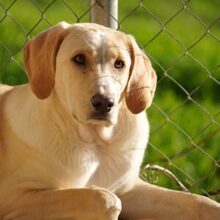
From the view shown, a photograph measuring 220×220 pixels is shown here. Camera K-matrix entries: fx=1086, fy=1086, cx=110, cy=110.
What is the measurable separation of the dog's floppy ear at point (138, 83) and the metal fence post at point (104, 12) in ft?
1.20

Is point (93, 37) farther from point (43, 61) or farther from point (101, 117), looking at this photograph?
point (101, 117)

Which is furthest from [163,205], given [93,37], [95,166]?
[93,37]

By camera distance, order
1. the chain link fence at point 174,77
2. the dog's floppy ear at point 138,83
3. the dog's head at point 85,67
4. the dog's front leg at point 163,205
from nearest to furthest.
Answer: the dog's head at point 85,67 → the dog's floppy ear at point 138,83 → the dog's front leg at point 163,205 → the chain link fence at point 174,77

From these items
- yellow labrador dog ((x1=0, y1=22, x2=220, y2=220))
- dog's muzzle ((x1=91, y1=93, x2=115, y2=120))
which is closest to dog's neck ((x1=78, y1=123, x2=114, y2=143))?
yellow labrador dog ((x1=0, y1=22, x2=220, y2=220))

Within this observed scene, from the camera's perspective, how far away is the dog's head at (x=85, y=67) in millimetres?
3593

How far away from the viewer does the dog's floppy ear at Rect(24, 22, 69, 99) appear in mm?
3666

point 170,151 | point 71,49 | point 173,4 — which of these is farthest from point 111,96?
point 173,4

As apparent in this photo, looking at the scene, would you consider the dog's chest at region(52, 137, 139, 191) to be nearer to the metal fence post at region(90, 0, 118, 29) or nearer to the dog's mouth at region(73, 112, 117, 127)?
the dog's mouth at region(73, 112, 117, 127)

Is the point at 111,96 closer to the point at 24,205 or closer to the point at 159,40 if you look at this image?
the point at 24,205

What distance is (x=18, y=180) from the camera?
3.75 metres

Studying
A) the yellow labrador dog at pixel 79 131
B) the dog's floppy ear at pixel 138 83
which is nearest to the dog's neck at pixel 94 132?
the yellow labrador dog at pixel 79 131

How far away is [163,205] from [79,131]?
0.44m

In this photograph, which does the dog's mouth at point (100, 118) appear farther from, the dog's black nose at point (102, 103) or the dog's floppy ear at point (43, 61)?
the dog's floppy ear at point (43, 61)

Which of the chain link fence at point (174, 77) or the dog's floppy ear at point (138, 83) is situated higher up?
the dog's floppy ear at point (138, 83)
